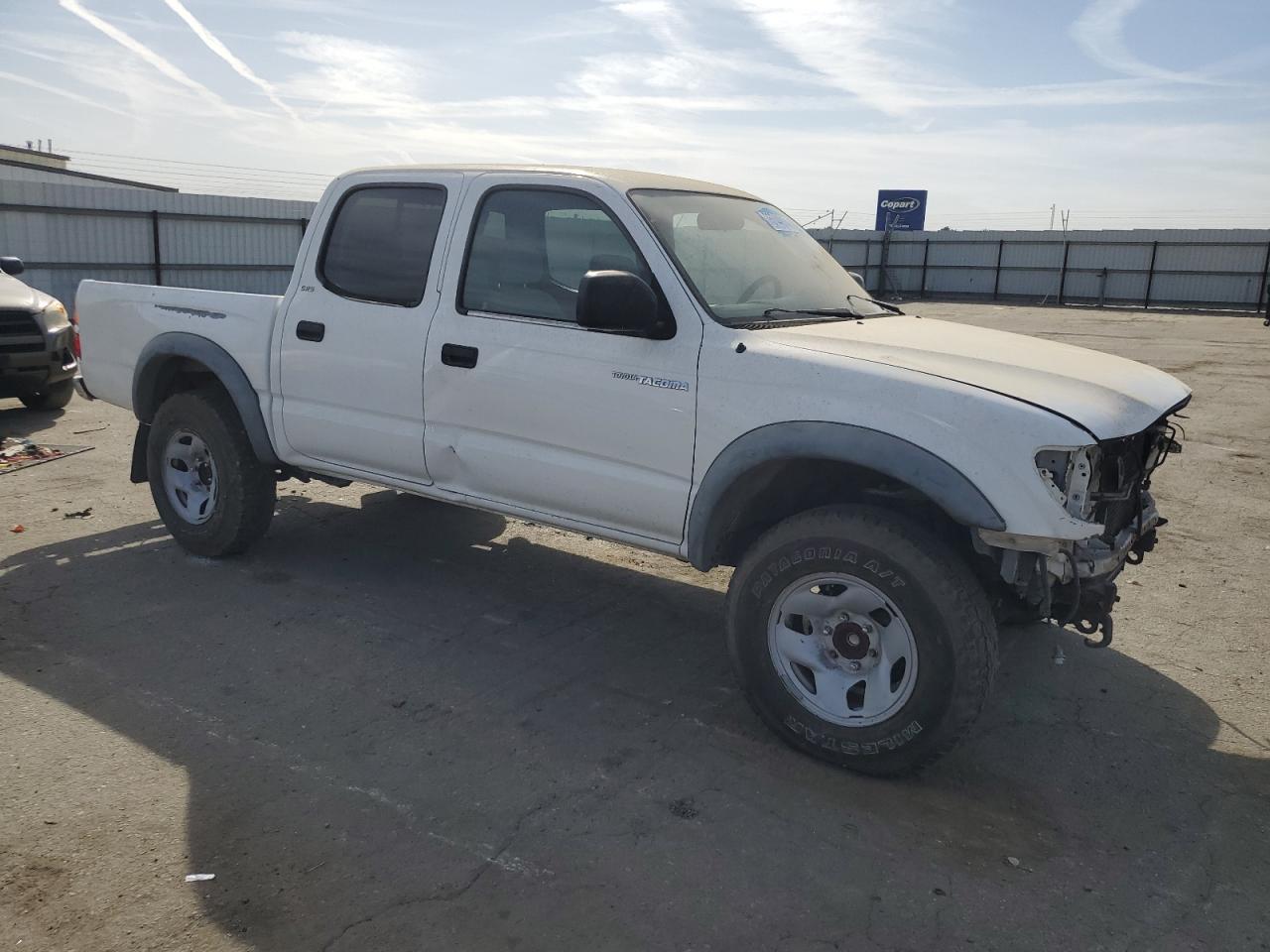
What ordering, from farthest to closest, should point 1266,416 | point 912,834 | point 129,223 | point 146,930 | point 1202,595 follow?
point 129,223 → point 1266,416 → point 1202,595 → point 912,834 → point 146,930

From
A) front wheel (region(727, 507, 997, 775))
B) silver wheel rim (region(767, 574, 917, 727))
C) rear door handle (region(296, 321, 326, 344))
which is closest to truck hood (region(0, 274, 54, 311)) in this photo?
rear door handle (region(296, 321, 326, 344))

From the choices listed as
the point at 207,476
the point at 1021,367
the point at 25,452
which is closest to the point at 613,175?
the point at 1021,367

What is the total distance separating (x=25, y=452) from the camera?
8.18 meters

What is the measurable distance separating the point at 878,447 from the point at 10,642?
12.8 feet

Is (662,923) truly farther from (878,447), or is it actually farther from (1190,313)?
(1190,313)

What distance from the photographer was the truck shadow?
9.49ft

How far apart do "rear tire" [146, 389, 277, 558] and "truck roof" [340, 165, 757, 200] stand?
166cm

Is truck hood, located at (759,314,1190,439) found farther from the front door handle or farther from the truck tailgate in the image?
the truck tailgate

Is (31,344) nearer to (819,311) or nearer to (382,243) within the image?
(382,243)

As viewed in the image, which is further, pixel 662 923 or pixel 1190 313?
pixel 1190 313

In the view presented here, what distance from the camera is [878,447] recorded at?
3.39 meters

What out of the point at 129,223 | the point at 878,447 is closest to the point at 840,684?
the point at 878,447

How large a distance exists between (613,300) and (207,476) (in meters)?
3.17

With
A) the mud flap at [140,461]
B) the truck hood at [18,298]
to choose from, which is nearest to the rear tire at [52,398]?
the truck hood at [18,298]
